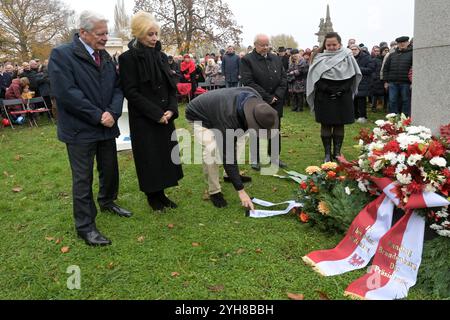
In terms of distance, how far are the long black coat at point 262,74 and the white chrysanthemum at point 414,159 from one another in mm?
3001

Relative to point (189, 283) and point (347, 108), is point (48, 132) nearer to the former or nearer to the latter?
point (347, 108)

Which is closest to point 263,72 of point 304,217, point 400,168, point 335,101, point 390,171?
point 335,101

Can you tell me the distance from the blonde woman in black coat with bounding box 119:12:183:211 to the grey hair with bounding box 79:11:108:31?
1.63 feet

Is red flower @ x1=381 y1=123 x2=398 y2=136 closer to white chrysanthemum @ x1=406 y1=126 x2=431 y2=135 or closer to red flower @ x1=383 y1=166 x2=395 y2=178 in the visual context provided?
white chrysanthemum @ x1=406 y1=126 x2=431 y2=135

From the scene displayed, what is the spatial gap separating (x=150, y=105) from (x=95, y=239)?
1.46 metres

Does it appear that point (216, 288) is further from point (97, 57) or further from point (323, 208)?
point (97, 57)

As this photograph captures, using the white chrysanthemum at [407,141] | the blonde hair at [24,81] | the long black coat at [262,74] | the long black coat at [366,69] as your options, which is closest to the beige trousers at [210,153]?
Result: the long black coat at [262,74]

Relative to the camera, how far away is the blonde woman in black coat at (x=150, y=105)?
167 inches

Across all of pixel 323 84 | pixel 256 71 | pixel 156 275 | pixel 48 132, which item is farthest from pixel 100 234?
pixel 48 132

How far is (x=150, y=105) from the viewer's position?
4.37 metres

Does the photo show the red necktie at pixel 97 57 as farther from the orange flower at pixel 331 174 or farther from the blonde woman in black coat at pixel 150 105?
the orange flower at pixel 331 174
